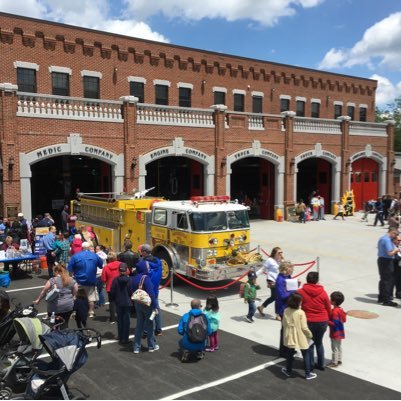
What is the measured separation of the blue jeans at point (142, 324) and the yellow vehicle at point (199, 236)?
12.2 feet

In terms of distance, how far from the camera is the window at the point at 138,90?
2705 centimetres

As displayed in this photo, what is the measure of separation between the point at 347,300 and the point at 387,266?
142 cm

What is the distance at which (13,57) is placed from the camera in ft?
75.4

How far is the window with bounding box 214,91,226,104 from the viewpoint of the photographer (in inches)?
1212

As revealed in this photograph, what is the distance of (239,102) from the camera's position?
32.1m

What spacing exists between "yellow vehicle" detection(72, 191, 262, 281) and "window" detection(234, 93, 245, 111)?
18540 mm

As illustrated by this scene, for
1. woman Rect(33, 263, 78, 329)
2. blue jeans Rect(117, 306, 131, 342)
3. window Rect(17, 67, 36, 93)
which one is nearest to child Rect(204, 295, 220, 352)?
blue jeans Rect(117, 306, 131, 342)

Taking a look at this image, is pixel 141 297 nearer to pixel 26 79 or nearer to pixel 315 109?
pixel 26 79

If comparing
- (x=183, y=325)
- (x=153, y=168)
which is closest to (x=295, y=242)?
(x=153, y=168)

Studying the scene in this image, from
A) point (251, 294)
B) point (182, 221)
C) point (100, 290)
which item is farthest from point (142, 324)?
point (182, 221)

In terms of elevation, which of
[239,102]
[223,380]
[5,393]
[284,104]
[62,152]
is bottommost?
[223,380]

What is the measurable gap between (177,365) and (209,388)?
1.04 m


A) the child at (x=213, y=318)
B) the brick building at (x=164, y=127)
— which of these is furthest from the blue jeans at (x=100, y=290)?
the brick building at (x=164, y=127)

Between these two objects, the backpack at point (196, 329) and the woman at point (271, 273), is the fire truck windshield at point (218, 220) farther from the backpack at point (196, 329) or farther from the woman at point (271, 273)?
the backpack at point (196, 329)
